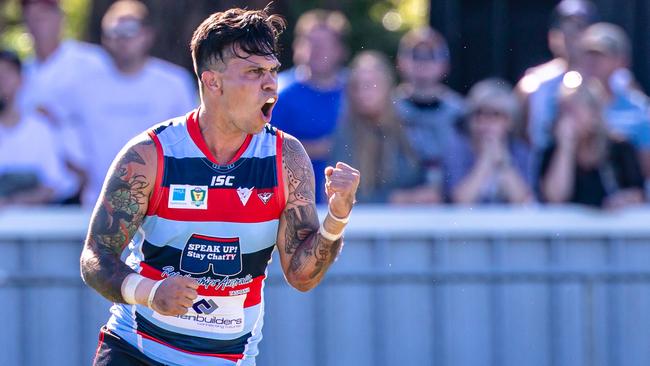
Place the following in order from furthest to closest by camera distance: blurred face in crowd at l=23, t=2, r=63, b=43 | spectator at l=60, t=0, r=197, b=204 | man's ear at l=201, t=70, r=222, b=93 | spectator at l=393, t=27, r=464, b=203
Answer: blurred face in crowd at l=23, t=2, r=63, b=43
spectator at l=60, t=0, r=197, b=204
spectator at l=393, t=27, r=464, b=203
man's ear at l=201, t=70, r=222, b=93

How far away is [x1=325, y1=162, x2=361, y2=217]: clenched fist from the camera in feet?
14.5

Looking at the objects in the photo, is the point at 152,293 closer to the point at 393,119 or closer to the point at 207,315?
the point at 207,315

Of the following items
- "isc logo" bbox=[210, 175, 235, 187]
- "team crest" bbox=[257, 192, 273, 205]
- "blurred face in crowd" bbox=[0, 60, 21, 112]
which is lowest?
"team crest" bbox=[257, 192, 273, 205]

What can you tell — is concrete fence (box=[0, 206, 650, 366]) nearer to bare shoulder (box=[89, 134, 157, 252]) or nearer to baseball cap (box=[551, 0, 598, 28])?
baseball cap (box=[551, 0, 598, 28])

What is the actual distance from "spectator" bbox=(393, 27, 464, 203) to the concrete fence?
341mm

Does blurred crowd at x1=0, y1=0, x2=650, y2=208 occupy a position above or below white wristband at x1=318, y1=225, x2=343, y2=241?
above

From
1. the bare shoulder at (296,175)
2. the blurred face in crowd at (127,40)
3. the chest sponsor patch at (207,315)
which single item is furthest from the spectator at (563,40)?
the chest sponsor patch at (207,315)

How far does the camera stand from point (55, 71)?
348 inches

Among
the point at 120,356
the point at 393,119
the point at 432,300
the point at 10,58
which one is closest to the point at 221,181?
the point at 120,356

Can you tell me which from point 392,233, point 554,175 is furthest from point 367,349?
point 554,175

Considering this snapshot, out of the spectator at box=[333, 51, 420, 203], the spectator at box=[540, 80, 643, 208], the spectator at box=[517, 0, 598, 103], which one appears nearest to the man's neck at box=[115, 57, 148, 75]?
the spectator at box=[333, 51, 420, 203]

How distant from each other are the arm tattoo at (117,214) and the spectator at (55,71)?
154 inches

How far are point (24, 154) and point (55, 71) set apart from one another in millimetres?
808

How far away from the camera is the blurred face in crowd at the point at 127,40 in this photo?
335 inches
